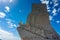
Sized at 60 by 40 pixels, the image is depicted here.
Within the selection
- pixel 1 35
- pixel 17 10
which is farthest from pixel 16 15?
pixel 1 35

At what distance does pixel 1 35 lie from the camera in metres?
3.60

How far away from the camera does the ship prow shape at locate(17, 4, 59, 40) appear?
3.57m

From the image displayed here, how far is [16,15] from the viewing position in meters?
3.63

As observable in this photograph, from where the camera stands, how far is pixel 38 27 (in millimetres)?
3602

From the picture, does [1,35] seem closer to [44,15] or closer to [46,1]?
[44,15]

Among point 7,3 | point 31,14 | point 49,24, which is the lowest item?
point 49,24

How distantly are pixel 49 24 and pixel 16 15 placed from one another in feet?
2.90

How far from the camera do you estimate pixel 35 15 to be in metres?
3.63

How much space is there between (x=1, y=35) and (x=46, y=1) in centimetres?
147

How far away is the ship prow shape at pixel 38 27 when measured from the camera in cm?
357

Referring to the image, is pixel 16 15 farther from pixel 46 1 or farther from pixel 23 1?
pixel 46 1

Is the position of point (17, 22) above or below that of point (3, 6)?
below

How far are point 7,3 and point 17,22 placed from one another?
559mm

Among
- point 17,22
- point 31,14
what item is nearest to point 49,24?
point 31,14
